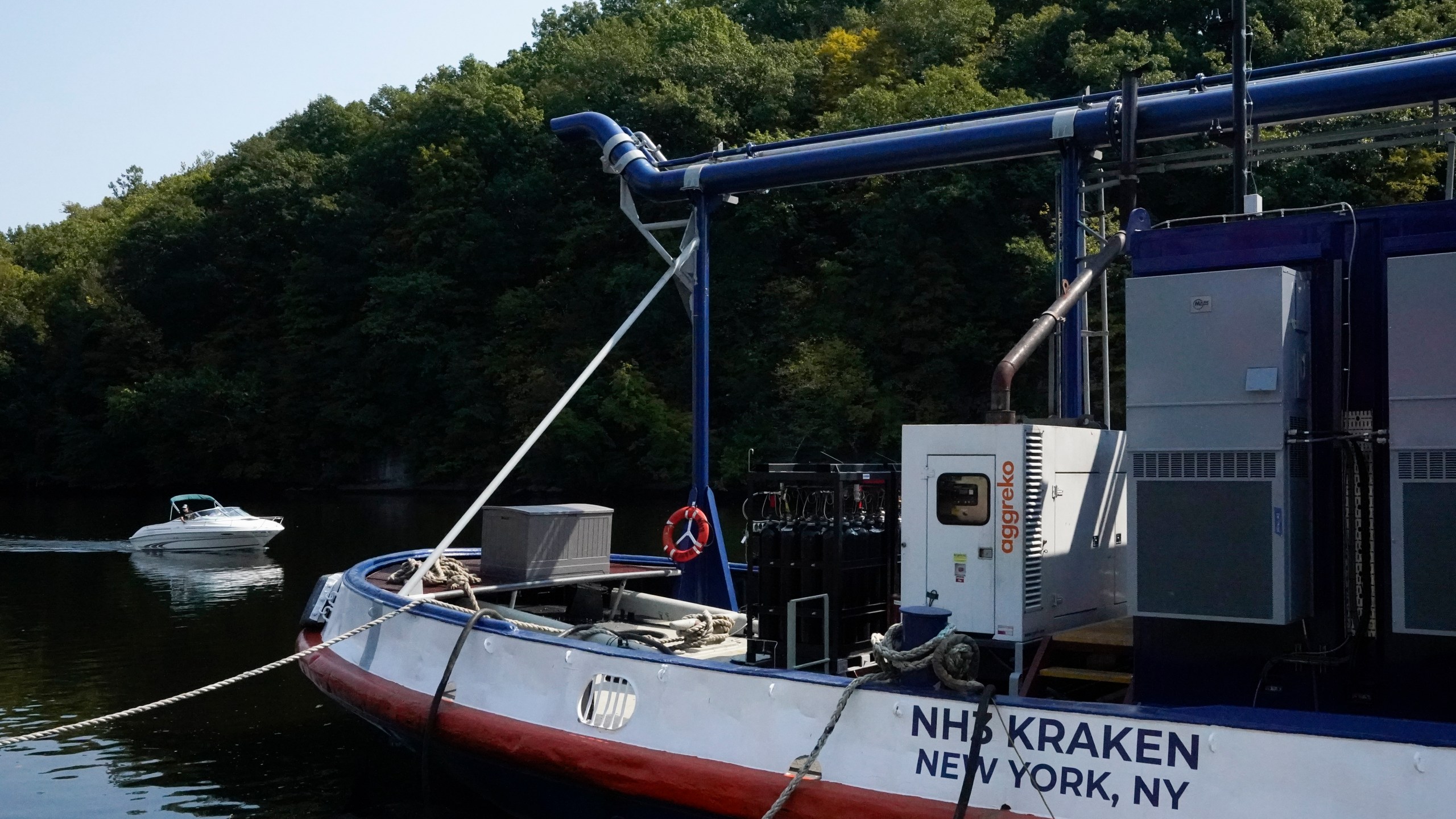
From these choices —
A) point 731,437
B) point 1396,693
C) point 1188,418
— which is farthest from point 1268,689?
point 731,437

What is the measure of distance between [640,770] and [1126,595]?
3.47 m

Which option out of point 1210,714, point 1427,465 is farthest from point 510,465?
point 1427,465

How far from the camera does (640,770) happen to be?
7699 millimetres

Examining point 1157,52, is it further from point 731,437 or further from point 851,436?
point 731,437

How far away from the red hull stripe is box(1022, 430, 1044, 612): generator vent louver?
1.49 m

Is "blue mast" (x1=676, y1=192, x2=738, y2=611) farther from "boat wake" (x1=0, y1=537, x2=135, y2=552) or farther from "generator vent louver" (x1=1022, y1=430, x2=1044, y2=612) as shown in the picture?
"boat wake" (x1=0, y1=537, x2=135, y2=552)

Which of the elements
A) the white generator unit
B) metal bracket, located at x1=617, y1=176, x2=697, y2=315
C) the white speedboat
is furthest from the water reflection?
the white generator unit

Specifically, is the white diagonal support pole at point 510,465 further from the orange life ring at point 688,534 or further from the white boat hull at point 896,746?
the orange life ring at point 688,534

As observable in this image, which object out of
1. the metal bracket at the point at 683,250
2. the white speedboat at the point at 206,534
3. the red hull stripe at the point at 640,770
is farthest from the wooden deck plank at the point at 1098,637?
the white speedboat at the point at 206,534

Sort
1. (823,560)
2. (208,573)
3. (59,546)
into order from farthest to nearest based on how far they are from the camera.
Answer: (59,546) < (208,573) < (823,560)

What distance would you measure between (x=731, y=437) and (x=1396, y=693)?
3757cm

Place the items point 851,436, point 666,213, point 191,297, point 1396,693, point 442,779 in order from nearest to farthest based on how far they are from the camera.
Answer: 1. point 1396,693
2. point 442,779
3. point 851,436
4. point 666,213
5. point 191,297

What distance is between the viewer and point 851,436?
3988 cm

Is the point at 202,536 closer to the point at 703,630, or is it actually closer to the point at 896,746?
the point at 703,630
